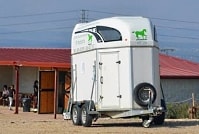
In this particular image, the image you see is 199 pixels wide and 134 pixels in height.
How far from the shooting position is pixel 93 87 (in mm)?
20547

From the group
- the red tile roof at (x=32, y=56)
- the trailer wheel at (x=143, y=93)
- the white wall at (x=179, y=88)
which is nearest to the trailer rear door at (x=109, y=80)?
the trailer wheel at (x=143, y=93)

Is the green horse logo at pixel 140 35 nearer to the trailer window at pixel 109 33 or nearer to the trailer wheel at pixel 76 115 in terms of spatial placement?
the trailer window at pixel 109 33

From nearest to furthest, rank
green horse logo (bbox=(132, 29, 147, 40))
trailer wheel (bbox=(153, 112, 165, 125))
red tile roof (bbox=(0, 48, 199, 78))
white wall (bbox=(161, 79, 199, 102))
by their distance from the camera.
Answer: green horse logo (bbox=(132, 29, 147, 40)) → trailer wheel (bbox=(153, 112, 165, 125)) → red tile roof (bbox=(0, 48, 199, 78)) → white wall (bbox=(161, 79, 199, 102))

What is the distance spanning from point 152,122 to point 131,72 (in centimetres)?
244

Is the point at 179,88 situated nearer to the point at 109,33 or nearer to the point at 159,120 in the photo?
the point at 159,120

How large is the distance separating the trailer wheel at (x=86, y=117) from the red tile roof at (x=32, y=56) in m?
7.91

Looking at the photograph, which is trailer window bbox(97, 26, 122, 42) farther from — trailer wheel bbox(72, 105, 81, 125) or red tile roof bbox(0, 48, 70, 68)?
red tile roof bbox(0, 48, 70, 68)

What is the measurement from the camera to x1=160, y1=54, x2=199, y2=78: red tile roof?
36722mm

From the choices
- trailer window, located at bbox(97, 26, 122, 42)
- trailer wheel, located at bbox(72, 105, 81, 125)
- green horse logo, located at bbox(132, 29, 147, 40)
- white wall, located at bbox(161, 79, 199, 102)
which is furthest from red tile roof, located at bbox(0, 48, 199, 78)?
green horse logo, located at bbox(132, 29, 147, 40)

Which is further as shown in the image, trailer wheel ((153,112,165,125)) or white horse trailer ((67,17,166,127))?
trailer wheel ((153,112,165,125))

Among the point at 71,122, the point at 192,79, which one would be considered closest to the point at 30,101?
the point at 71,122

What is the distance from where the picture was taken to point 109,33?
20.5 metres

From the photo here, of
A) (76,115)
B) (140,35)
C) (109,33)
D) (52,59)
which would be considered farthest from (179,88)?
(140,35)

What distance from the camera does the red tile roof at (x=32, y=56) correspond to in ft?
102
